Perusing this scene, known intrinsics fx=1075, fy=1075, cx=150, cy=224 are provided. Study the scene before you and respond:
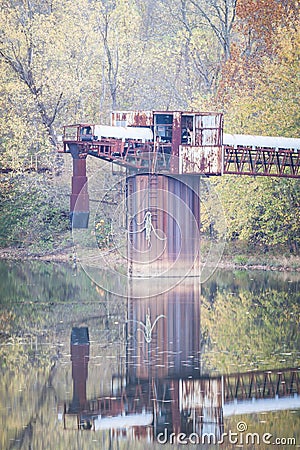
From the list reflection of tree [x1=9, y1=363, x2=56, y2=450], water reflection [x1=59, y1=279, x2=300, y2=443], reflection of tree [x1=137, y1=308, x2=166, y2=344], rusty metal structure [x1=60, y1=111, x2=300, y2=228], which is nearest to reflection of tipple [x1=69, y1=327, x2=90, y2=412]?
water reflection [x1=59, y1=279, x2=300, y2=443]

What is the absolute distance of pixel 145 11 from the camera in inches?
3103

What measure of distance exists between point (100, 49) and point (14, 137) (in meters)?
7.55

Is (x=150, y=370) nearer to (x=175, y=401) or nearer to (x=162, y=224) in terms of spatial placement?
(x=175, y=401)

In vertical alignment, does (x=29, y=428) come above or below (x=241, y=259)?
above

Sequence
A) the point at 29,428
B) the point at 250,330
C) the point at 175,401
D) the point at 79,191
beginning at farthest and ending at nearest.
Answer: the point at 79,191 < the point at 250,330 < the point at 175,401 < the point at 29,428

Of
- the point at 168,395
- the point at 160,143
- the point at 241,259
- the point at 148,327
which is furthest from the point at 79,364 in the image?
the point at 241,259

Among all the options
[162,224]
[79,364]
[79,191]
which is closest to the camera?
[79,364]

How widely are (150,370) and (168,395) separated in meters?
2.25

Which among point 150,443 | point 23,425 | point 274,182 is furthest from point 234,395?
point 274,182

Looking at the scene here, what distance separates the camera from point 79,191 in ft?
136

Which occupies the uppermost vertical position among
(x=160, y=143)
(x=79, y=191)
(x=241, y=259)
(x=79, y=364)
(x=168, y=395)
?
(x=160, y=143)

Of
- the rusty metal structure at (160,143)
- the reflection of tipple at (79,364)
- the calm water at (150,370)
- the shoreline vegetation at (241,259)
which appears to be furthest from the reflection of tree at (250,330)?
the shoreline vegetation at (241,259)

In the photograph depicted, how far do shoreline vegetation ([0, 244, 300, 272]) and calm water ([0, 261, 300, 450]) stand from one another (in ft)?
34.6

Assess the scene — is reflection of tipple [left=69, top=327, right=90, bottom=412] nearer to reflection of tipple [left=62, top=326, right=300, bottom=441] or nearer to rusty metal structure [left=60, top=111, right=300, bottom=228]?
reflection of tipple [left=62, top=326, right=300, bottom=441]
